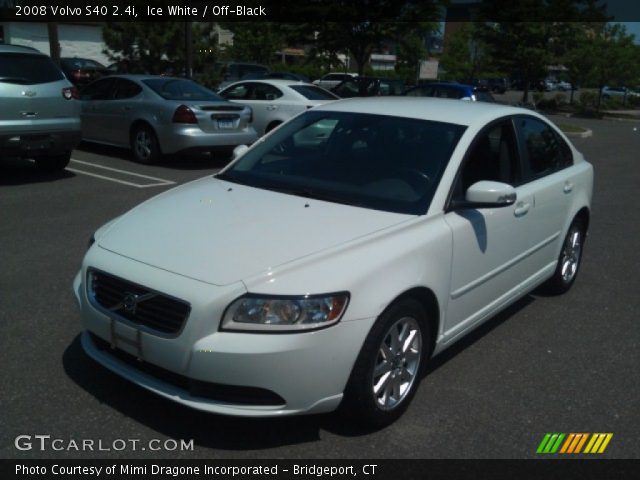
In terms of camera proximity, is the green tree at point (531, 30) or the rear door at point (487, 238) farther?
the green tree at point (531, 30)

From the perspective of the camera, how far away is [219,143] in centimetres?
1138

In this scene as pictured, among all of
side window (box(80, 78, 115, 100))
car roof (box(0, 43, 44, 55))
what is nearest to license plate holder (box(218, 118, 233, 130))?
side window (box(80, 78, 115, 100))

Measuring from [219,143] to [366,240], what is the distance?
835 centimetres

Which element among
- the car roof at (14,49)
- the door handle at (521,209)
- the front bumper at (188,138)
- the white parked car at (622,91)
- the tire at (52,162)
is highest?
the car roof at (14,49)

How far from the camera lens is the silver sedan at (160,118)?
1109 centimetres

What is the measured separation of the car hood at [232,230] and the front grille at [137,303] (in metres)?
0.15

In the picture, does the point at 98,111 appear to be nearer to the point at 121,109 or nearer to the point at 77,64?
the point at 121,109

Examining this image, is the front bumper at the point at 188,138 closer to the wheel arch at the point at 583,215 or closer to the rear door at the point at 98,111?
the rear door at the point at 98,111

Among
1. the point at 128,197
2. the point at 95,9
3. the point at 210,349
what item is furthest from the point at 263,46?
the point at 210,349

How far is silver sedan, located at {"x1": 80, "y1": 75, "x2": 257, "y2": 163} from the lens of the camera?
1109 centimetres

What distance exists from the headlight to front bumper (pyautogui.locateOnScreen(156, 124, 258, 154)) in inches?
330

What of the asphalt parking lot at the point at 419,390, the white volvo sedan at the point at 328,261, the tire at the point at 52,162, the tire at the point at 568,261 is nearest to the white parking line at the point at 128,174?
the tire at the point at 52,162
